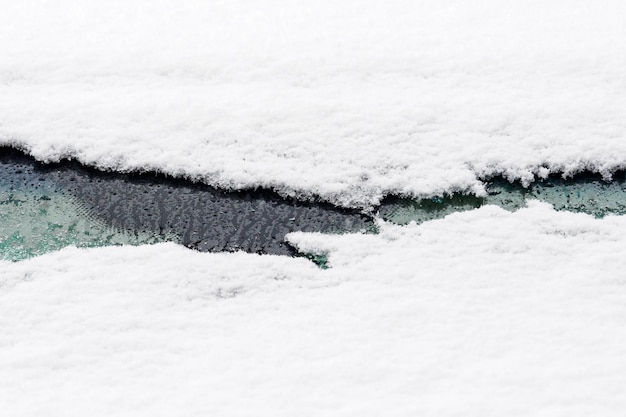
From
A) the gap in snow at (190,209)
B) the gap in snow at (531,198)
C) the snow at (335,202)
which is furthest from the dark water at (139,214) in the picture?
the gap in snow at (531,198)

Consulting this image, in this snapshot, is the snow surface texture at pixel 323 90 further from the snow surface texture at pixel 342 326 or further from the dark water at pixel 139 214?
the snow surface texture at pixel 342 326

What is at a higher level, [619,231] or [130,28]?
[130,28]

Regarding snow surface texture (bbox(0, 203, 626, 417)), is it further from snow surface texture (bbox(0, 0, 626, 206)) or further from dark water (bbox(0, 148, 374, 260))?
snow surface texture (bbox(0, 0, 626, 206))

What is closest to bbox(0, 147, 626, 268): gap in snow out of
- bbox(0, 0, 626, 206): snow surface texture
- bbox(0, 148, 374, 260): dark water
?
bbox(0, 148, 374, 260): dark water

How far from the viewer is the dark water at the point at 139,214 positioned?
5855 mm

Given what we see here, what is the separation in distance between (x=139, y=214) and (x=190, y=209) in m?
0.48

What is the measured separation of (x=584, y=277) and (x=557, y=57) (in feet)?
12.3

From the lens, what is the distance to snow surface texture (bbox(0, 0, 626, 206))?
6.49 metres

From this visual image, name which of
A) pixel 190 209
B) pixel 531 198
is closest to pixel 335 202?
pixel 190 209

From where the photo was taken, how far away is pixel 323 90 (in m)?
7.52

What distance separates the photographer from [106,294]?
5.12 m

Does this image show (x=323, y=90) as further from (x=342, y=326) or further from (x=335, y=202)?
(x=342, y=326)

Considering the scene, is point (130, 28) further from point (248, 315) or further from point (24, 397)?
point (24, 397)

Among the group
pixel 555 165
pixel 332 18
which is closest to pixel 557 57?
pixel 555 165
